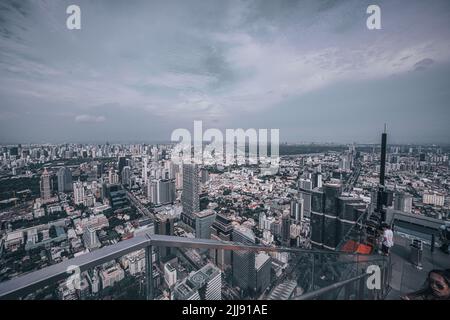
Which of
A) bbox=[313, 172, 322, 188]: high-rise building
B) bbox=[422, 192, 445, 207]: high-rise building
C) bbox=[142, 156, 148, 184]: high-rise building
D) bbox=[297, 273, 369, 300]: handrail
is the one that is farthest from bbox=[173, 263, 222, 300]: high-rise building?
bbox=[142, 156, 148, 184]: high-rise building

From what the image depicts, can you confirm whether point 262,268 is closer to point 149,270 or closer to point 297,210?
point 149,270

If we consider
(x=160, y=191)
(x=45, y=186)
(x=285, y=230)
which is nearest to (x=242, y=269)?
(x=285, y=230)

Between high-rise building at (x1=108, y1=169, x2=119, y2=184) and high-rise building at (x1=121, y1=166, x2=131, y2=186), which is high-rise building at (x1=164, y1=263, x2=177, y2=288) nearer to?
high-rise building at (x1=108, y1=169, x2=119, y2=184)

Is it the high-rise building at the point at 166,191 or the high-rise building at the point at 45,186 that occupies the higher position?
the high-rise building at the point at 45,186

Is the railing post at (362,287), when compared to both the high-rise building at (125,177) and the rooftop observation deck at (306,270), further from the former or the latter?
the high-rise building at (125,177)

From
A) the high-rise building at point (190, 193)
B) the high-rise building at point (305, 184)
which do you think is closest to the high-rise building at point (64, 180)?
the high-rise building at point (190, 193)
